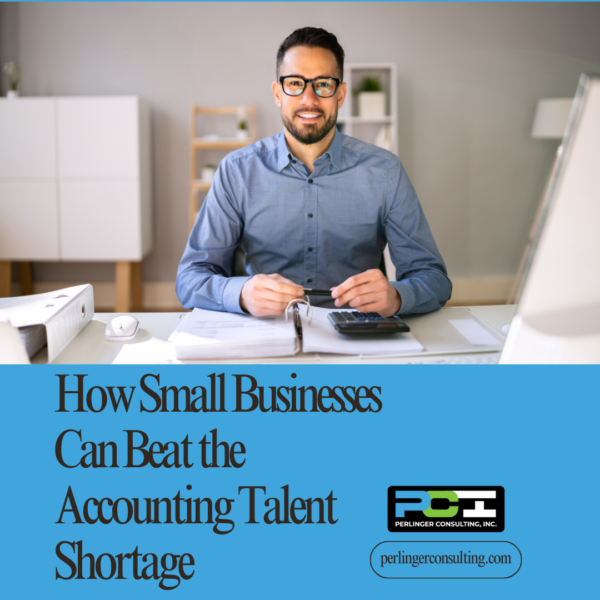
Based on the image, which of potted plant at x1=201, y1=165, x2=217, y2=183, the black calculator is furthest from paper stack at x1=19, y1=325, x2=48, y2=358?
potted plant at x1=201, y1=165, x2=217, y2=183

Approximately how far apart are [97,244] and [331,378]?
2.91 m

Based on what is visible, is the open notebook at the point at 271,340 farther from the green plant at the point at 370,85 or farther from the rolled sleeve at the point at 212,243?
the green plant at the point at 370,85

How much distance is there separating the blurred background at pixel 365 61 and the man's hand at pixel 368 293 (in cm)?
261

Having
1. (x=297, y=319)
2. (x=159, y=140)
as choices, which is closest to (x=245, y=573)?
(x=297, y=319)

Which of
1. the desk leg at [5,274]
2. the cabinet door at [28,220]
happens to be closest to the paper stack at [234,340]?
the cabinet door at [28,220]

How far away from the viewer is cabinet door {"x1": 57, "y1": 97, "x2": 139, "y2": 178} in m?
3.14

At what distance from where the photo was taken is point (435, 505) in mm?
689

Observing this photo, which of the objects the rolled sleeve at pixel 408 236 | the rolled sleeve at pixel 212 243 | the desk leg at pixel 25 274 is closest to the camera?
the rolled sleeve at pixel 212 243

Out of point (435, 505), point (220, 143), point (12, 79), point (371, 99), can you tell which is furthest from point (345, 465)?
point (12, 79)

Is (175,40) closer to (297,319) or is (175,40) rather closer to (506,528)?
(297,319)

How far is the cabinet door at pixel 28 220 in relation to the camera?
→ 3.22 metres

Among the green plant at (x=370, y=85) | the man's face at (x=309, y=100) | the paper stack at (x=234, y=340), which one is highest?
the green plant at (x=370, y=85)

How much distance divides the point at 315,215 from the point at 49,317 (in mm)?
773

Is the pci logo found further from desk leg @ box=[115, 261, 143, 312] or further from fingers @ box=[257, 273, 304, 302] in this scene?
desk leg @ box=[115, 261, 143, 312]
